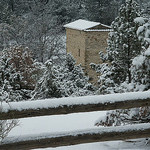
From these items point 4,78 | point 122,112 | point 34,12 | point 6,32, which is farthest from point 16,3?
point 122,112

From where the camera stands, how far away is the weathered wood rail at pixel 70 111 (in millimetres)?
3746

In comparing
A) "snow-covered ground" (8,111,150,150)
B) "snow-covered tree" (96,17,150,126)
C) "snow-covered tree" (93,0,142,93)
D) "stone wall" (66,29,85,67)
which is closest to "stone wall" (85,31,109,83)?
"stone wall" (66,29,85,67)

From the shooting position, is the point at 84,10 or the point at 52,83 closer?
the point at 52,83

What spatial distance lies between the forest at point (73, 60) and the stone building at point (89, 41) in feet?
5.91

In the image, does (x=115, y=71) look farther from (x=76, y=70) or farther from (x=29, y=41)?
(x=29, y=41)

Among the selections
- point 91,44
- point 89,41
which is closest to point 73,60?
point 89,41

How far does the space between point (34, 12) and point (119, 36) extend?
24313 mm

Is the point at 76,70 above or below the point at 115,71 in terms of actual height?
below

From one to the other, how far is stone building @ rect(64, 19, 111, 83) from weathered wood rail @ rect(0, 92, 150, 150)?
22769 mm

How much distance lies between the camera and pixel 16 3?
41594 mm

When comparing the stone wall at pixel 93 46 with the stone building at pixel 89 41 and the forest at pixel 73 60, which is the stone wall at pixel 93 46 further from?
the forest at pixel 73 60

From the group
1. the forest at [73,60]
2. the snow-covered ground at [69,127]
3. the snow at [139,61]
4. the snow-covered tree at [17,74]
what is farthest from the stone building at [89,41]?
the snow at [139,61]

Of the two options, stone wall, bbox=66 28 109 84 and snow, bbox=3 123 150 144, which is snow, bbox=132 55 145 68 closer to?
snow, bbox=3 123 150 144

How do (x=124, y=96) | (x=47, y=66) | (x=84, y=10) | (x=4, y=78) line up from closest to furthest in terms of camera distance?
(x=124, y=96) → (x=47, y=66) → (x=4, y=78) → (x=84, y=10)
